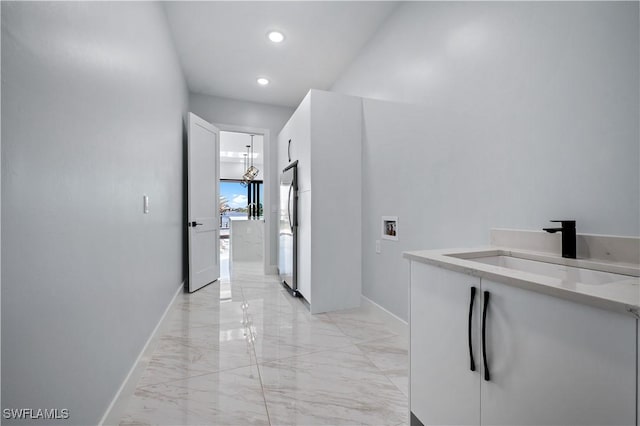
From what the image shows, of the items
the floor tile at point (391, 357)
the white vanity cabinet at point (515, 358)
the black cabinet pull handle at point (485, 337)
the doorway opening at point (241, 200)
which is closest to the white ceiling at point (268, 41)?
the doorway opening at point (241, 200)

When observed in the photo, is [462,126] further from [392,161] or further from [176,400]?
[176,400]

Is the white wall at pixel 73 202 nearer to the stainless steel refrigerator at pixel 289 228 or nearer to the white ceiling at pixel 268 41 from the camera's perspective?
the white ceiling at pixel 268 41

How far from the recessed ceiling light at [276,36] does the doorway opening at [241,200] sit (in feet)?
6.01

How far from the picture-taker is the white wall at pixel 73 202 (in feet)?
2.55

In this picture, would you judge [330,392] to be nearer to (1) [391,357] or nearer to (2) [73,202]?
(1) [391,357]

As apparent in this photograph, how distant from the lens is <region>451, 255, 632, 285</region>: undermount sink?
107cm

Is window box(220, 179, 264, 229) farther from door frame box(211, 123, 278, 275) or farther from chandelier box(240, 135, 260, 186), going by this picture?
door frame box(211, 123, 278, 275)

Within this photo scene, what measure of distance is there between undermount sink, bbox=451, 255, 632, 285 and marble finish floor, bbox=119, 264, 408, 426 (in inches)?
35.5

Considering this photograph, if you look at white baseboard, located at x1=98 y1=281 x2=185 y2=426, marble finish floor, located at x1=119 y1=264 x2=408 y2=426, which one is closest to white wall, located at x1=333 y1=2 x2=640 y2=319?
marble finish floor, located at x1=119 y1=264 x2=408 y2=426

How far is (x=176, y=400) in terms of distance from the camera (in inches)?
60.9

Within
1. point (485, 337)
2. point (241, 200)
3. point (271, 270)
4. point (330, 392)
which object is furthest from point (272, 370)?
point (241, 200)

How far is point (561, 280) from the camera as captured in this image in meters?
0.85

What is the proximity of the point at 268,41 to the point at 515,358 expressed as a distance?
10.7 ft

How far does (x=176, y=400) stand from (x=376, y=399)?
3.56 ft
